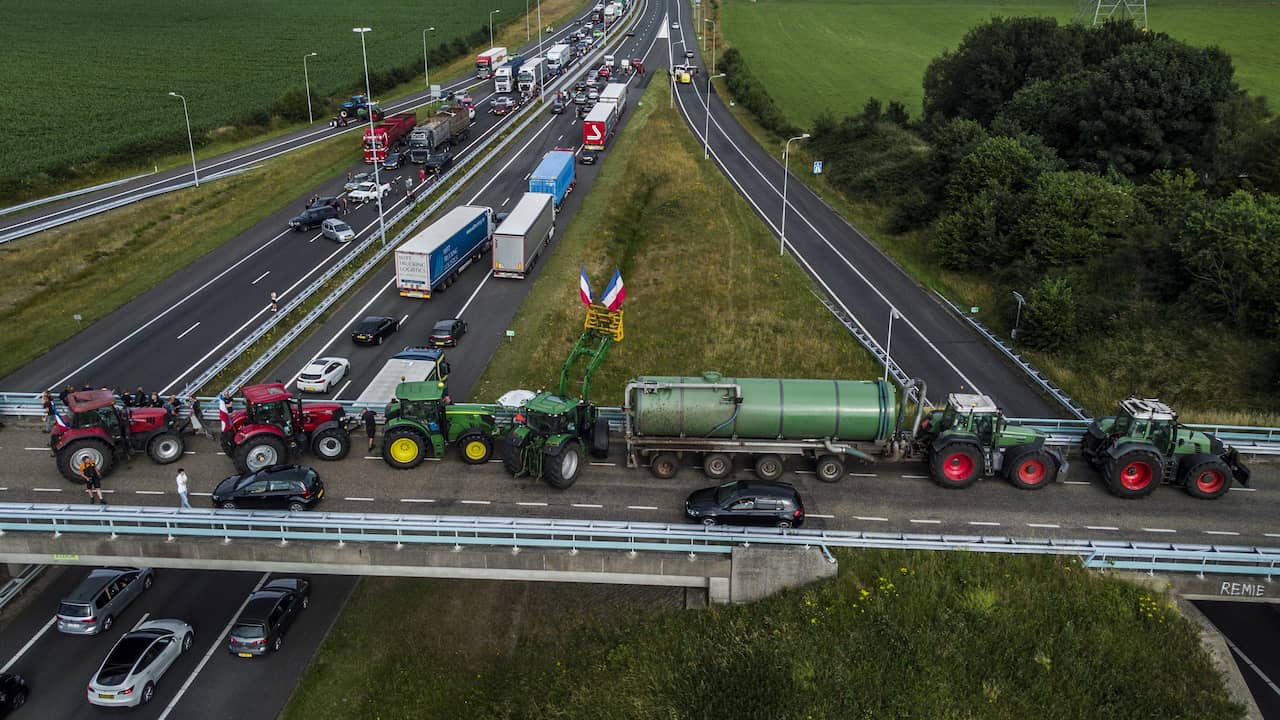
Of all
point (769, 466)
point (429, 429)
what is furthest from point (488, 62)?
point (769, 466)

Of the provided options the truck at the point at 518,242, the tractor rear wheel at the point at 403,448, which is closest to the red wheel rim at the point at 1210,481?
the tractor rear wheel at the point at 403,448

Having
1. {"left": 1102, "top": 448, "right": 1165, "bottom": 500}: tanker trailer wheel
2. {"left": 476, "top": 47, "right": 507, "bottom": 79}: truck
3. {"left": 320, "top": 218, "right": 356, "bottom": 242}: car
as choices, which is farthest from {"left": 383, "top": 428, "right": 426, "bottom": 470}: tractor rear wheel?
{"left": 476, "top": 47, "right": 507, "bottom": 79}: truck

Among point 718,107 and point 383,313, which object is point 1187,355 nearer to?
point 383,313

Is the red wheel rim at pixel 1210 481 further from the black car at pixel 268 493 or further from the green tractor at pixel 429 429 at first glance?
the black car at pixel 268 493

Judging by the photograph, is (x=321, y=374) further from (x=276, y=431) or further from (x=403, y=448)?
(x=403, y=448)

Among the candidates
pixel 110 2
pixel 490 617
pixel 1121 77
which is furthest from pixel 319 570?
pixel 110 2
